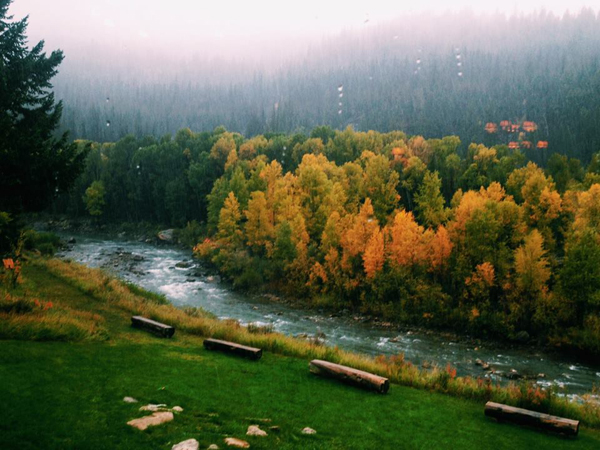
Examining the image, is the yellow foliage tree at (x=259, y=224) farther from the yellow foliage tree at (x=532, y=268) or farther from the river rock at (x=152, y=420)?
the river rock at (x=152, y=420)

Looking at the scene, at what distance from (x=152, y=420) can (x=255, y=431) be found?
170cm

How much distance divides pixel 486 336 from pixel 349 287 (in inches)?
497

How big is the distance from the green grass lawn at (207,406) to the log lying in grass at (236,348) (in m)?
0.36

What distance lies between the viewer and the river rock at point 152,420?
712cm

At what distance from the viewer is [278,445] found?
283 inches

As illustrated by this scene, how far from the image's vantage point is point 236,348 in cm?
1290

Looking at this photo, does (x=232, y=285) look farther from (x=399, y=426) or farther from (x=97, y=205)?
(x=97, y=205)

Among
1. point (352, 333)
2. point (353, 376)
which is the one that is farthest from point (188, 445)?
point (352, 333)

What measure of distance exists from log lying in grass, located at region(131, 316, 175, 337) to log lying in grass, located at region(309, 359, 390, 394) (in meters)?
5.51

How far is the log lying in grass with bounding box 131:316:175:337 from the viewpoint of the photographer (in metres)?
14.7

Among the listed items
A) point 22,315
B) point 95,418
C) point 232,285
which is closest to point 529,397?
point 95,418

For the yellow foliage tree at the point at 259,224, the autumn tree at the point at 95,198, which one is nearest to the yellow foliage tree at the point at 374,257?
the yellow foliage tree at the point at 259,224

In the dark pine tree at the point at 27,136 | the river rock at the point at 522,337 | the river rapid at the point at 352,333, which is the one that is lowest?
the river rapid at the point at 352,333

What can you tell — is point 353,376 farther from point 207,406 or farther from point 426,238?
point 426,238
